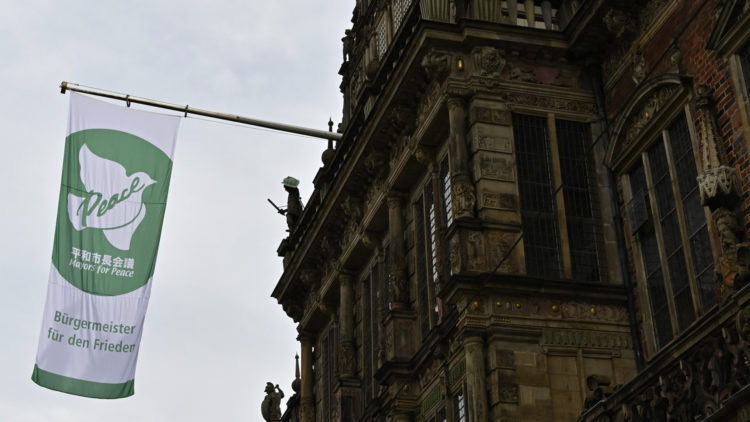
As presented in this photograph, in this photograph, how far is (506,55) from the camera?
22.0m

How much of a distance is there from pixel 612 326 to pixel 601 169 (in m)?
3.09

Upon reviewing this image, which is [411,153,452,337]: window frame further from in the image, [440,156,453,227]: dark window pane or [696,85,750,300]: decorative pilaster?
[696,85,750,300]: decorative pilaster

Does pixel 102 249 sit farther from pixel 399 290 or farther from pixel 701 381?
pixel 701 381

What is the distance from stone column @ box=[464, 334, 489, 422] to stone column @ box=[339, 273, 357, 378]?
7.50 meters

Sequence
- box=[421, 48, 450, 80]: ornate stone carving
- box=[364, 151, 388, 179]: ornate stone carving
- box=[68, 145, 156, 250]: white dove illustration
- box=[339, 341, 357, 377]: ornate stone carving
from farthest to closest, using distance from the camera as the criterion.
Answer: box=[339, 341, 357, 377]: ornate stone carving, box=[364, 151, 388, 179]: ornate stone carving, box=[68, 145, 156, 250]: white dove illustration, box=[421, 48, 450, 80]: ornate stone carving

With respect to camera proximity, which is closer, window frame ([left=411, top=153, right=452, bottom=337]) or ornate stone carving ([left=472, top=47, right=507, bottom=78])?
ornate stone carving ([left=472, top=47, right=507, bottom=78])

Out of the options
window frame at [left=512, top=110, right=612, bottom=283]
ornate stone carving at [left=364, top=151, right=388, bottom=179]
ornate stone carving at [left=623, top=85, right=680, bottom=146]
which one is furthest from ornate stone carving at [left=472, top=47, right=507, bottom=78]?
ornate stone carving at [left=364, top=151, right=388, bottom=179]

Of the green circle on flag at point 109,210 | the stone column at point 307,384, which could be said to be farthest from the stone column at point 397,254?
the stone column at point 307,384

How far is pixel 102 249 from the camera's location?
2194 centimetres

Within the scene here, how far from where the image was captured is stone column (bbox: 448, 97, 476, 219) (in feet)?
66.4

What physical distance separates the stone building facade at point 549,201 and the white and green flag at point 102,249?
15.3ft

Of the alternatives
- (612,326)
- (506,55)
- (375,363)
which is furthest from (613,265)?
(375,363)

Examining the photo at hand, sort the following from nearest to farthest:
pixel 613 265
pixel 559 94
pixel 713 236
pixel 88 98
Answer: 1. pixel 713 236
2. pixel 613 265
3. pixel 559 94
4. pixel 88 98

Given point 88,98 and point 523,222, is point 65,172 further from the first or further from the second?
point 523,222
